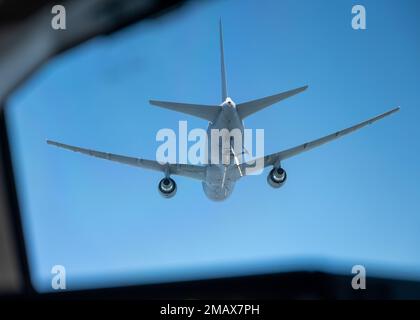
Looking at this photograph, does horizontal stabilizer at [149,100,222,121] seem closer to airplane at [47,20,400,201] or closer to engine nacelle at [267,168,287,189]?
airplane at [47,20,400,201]

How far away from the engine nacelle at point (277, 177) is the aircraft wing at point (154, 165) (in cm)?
118

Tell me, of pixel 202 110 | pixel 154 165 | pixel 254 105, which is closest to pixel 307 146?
pixel 254 105

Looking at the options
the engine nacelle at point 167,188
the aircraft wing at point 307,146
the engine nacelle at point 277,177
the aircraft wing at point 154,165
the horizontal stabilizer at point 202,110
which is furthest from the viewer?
the engine nacelle at point 167,188

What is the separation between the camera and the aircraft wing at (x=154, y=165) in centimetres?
510

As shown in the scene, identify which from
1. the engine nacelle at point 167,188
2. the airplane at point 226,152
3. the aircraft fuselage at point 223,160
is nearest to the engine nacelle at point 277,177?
the airplane at point 226,152

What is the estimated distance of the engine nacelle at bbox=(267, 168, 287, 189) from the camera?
529 centimetres

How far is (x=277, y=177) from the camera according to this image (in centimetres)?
538

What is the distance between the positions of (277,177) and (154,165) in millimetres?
1478

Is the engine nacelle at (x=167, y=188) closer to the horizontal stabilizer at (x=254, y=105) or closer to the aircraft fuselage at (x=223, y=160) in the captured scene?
the aircraft fuselage at (x=223, y=160)

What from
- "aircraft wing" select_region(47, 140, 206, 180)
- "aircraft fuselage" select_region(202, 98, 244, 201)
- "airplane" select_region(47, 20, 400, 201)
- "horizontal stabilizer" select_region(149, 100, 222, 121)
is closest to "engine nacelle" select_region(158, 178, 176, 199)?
"airplane" select_region(47, 20, 400, 201)

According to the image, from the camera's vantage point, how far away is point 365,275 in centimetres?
346

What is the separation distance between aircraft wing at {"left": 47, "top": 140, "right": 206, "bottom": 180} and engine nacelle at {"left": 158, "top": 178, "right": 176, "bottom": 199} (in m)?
0.18
